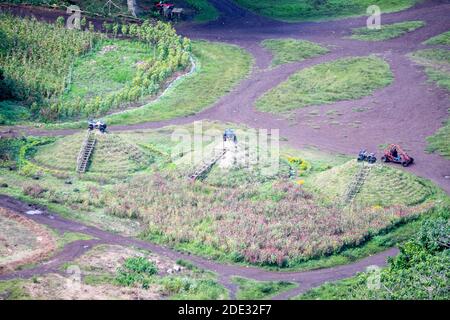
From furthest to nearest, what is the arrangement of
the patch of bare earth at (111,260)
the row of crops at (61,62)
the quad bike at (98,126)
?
the row of crops at (61,62), the quad bike at (98,126), the patch of bare earth at (111,260)

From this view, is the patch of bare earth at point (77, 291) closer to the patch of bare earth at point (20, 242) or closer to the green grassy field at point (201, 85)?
the patch of bare earth at point (20, 242)

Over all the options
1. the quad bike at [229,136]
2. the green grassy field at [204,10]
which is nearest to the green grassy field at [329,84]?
the quad bike at [229,136]

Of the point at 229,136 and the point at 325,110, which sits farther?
the point at 325,110

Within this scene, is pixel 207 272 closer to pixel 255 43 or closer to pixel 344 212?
pixel 344 212

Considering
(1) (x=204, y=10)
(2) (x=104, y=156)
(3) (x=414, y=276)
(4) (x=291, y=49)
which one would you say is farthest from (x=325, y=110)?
(3) (x=414, y=276)

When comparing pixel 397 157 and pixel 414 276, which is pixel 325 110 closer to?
pixel 397 157
